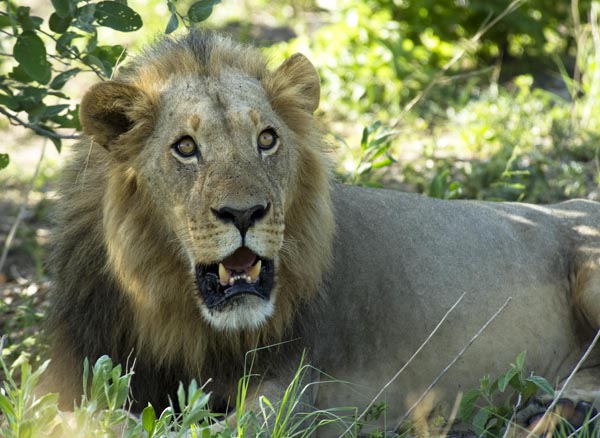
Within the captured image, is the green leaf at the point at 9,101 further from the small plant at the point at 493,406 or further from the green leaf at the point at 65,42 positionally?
the small plant at the point at 493,406

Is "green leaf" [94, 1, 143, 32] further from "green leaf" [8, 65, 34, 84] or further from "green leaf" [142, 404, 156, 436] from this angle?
"green leaf" [142, 404, 156, 436]

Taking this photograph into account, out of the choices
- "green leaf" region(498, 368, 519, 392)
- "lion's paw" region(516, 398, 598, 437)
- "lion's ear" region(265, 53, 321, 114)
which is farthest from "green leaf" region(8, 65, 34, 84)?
"lion's paw" region(516, 398, 598, 437)

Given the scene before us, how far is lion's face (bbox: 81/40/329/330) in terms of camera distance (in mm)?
3623

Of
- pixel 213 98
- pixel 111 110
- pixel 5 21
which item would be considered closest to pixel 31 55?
pixel 5 21

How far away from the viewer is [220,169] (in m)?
3.71

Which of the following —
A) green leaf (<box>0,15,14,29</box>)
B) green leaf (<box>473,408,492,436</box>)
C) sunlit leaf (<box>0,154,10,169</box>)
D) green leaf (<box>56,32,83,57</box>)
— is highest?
green leaf (<box>0,15,14,29</box>)

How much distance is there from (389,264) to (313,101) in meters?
0.90

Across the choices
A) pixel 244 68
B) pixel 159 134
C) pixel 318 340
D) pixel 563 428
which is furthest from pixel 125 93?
pixel 563 428

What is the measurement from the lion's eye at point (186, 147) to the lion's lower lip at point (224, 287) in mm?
431

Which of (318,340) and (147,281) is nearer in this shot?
(147,281)

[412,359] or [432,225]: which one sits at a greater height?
[432,225]

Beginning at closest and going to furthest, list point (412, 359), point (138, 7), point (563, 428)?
1. point (563, 428)
2. point (412, 359)
3. point (138, 7)

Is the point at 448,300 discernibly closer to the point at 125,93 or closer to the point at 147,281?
the point at 147,281

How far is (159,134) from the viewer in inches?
155
